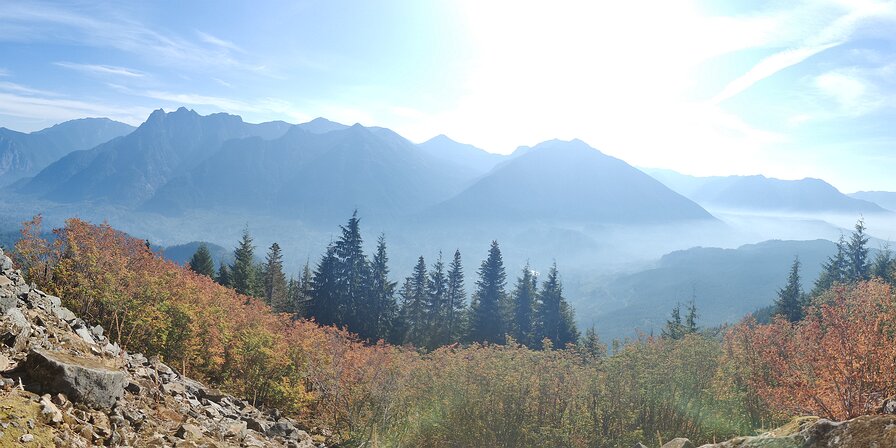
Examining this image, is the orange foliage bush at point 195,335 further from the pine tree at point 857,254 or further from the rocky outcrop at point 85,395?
the pine tree at point 857,254

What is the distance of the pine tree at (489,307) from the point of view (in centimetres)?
4803

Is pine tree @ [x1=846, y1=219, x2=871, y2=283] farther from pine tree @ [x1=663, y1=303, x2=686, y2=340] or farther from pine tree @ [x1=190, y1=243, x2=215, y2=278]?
pine tree @ [x1=190, y1=243, x2=215, y2=278]

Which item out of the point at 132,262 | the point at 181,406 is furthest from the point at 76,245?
the point at 181,406

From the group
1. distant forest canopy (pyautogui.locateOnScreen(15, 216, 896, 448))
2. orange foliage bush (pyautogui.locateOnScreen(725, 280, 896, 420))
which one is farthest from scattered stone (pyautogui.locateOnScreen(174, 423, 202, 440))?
orange foliage bush (pyautogui.locateOnScreen(725, 280, 896, 420))

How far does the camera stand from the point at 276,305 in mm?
44906

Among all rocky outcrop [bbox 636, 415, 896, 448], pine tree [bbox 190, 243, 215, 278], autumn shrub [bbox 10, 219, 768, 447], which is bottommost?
pine tree [bbox 190, 243, 215, 278]

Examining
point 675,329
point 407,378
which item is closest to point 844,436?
point 407,378

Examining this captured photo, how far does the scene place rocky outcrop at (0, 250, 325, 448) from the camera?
5.38m

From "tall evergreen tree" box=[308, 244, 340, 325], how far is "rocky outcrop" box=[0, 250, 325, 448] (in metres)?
35.1

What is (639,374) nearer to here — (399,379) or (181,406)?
(399,379)

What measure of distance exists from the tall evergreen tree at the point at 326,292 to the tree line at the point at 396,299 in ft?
0.31

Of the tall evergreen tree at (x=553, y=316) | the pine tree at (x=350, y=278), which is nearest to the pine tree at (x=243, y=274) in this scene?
the pine tree at (x=350, y=278)

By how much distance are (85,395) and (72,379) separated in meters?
0.26

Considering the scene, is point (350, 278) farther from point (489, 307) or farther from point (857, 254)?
point (857, 254)
